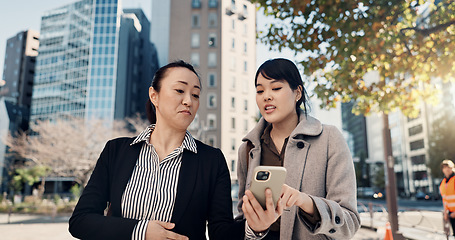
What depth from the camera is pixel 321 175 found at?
2.17 metres

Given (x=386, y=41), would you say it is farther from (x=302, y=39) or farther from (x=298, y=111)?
(x=298, y=111)

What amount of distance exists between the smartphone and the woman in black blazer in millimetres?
532

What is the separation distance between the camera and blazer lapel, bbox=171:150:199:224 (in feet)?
6.28

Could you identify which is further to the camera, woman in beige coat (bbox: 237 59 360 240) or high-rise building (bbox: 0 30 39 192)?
high-rise building (bbox: 0 30 39 192)

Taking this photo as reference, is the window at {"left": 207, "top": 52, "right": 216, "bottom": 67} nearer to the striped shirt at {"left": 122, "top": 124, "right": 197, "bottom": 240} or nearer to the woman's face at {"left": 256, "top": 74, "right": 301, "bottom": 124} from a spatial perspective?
the woman's face at {"left": 256, "top": 74, "right": 301, "bottom": 124}

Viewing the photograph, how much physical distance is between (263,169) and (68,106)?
69.7m

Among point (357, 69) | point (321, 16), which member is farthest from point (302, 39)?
point (357, 69)

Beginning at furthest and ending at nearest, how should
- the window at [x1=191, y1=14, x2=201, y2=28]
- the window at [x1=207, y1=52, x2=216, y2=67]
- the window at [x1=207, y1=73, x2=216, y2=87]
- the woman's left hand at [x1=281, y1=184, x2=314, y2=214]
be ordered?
the window at [x1=191, y1=14, x2=201, y2=28]
the window at [x1=207, y1=52, x2=216, y2=67]
the window at [x1=207, y1=73, x2=216, y2=87]
the woman's left hand at [x1=281, y1=184, x2=314, y2=214]

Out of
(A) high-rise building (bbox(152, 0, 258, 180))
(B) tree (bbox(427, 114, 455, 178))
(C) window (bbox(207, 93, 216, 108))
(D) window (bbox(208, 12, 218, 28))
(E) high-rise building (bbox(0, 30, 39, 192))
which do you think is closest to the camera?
(B) tree (bbox(427, 114, 455, 178))

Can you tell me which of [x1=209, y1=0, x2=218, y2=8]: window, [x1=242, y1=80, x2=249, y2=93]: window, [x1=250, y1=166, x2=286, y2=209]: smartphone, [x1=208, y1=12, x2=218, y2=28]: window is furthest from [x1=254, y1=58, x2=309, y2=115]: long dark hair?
[x1=209, y1=0, x2=218, y2=8]: window

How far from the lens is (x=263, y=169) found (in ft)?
4.88

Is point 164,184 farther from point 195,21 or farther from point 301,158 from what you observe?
point 195,21

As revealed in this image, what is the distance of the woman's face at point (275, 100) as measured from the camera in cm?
227

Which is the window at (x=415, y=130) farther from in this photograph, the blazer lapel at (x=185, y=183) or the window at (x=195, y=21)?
the blazer lapel at (x=185, y=183)
